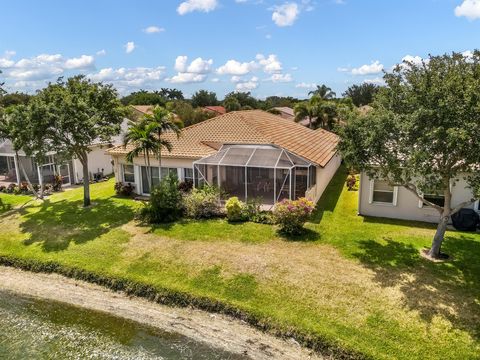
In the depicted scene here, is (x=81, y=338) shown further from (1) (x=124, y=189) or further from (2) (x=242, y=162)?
(1) (x=124, y=189)

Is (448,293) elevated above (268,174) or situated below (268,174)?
below

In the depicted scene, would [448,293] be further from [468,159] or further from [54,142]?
[54,142]

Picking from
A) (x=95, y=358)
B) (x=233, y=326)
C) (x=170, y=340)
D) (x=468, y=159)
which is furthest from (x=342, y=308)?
(x=95, y=358)

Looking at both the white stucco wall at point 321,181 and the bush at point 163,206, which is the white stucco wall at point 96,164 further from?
the white stucco wall at point 321,181

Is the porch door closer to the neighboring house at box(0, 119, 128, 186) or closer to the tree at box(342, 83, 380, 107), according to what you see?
the neighboring house at box(0, 119, 128, 186)

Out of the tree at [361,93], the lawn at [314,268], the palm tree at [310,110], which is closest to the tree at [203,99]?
the tree at [361,93]

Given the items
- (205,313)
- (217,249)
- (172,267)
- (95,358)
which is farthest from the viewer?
(217,249)
